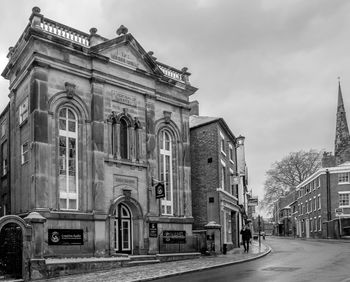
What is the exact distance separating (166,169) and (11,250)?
37.8ft

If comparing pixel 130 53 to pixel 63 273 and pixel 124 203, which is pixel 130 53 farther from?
pixel 63 273

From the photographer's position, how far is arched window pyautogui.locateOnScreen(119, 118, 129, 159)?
86.6ft

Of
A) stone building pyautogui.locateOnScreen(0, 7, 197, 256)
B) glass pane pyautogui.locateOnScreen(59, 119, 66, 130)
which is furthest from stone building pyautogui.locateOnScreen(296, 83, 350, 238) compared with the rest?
glass pane pyautogui.locateOnScreen(59, 119, 66, 130)

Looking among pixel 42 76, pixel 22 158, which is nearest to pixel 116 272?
pixel 22 158

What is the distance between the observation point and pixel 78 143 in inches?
959

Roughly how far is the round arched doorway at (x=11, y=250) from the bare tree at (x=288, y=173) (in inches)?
2563

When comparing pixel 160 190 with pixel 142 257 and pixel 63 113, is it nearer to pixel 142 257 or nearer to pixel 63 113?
pixel 142 257

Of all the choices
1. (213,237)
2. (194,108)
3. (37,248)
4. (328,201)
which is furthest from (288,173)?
(37,248)

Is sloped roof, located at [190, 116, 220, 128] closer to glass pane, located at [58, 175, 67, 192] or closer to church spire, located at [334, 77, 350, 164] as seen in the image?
glass pane, located at [58, 175, 67, 192]

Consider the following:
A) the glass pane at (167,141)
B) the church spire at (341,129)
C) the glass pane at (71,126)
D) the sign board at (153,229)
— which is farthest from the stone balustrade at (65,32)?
the church spire at (341,129)

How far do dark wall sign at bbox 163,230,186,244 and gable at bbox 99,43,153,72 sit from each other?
9031mm

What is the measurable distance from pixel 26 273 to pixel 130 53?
43.4 ft

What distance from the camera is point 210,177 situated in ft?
106

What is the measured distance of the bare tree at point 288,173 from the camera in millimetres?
78875
